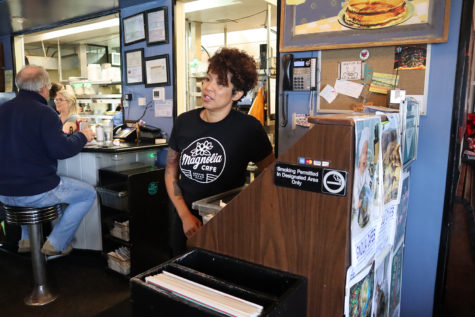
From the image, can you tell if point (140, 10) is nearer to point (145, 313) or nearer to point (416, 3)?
point (416, 3)

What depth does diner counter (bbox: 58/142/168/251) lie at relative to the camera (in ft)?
10.1

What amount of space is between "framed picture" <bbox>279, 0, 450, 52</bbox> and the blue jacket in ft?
5.61

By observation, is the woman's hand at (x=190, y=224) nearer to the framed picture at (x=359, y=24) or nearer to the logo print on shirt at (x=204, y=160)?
the logo print on shirt at (x=204, y=160)

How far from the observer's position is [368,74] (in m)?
2.25

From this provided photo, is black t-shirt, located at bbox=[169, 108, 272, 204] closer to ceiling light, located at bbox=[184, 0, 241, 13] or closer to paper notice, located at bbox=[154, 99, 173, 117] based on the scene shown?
paper notice, located at bbox=[154, 99, 173, 117]

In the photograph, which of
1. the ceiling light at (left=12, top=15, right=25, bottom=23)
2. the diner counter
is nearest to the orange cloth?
the diner counter

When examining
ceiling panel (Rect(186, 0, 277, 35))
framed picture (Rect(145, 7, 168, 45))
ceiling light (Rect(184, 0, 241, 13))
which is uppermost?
ceiling panel (Rect(186, 0, 277, 35))

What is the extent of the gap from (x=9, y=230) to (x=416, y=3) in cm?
398

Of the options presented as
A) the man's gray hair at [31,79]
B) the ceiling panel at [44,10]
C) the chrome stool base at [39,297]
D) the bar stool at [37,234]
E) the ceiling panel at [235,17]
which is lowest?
the chrome stool base at [39,297]

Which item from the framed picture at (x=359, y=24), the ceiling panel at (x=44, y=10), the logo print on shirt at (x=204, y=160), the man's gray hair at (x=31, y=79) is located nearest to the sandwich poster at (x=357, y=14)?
the framed picture at (x=359, y=24)

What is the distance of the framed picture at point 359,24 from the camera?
2.00 meters

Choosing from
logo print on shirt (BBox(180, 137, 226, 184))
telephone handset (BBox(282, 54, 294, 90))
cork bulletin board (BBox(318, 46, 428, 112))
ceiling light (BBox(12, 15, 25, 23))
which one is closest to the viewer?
logo print on shirt (BBox(180, 137, 226, 184))

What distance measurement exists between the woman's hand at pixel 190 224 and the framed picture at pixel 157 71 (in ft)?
7.07

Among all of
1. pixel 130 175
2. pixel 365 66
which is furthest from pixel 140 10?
pixel 365 66
